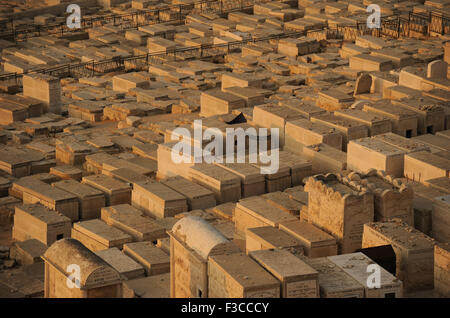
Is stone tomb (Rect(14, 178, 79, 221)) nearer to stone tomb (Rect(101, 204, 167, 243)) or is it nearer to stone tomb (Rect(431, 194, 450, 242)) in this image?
stone tomb (Rect(101, 204, 167, 243))

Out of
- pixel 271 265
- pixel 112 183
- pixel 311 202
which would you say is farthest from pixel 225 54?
pixel 271 265

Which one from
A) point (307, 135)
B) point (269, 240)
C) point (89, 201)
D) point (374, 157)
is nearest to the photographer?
point (269, 240)

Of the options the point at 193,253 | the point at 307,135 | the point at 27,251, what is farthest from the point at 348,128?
the point at 193,253

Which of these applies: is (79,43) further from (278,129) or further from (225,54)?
(278,129)

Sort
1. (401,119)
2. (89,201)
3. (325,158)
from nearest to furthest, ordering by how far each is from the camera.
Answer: (89,201)
(325,158)
(401,119)

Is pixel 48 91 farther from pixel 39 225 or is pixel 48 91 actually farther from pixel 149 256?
pixel 149 256

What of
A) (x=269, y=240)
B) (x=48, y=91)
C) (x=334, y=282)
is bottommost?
(x=48, y=91)
